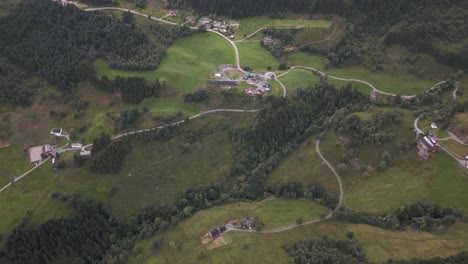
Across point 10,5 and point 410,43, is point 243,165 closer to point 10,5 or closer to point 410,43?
point 410,43

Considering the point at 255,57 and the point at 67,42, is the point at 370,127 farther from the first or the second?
the point at 67,42

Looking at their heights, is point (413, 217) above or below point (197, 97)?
below

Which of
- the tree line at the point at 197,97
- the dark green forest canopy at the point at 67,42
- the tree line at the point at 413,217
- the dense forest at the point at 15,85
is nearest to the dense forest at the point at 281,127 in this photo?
the tree line at the point at 197,97

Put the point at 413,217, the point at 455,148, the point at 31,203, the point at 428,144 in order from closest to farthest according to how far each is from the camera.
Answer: the point at 413,217 < the point at 31,203 < the point at 455,148 < the point at 428,144

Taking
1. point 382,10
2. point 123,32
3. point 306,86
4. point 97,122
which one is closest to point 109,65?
point 123,32

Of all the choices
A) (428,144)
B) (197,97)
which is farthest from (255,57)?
(428,144)

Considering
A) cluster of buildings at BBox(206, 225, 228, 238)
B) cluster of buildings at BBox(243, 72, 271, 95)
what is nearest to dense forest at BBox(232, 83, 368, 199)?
cluster of buildings at BBox(243, 72, 271, 95)
